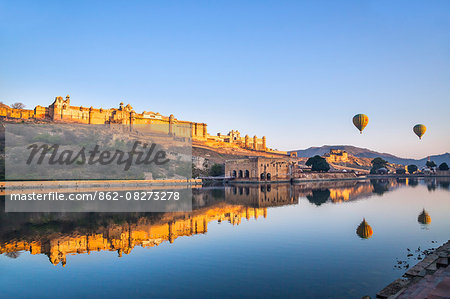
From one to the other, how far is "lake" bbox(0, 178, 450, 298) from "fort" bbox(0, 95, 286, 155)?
56.1 metres

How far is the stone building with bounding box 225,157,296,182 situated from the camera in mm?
51625

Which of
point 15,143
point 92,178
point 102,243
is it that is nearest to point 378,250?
point 102,243

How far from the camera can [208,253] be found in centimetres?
1049

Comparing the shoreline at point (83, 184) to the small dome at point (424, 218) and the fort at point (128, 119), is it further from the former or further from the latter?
the fort at point (128, 119)

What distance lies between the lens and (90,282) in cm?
789

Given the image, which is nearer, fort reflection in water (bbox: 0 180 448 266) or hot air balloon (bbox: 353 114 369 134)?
fort reflection in water (bbox: 0 180 448 266)

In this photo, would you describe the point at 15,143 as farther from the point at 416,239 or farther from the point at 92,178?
A: the point at 416,239

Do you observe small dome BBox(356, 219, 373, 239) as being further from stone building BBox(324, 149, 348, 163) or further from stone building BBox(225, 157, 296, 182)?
stone building BBox(324, 149, 348, 163)

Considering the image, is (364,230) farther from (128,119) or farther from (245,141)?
(245,141)

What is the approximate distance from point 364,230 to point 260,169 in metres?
37.3

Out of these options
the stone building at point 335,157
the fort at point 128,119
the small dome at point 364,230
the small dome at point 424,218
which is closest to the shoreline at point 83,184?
the small dome at point 364,230

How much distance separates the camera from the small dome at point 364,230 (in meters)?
13.3

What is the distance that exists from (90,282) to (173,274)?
2.01m

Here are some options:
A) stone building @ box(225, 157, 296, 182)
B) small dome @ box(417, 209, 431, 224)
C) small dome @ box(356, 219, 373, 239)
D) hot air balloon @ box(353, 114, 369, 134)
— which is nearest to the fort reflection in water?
small dome @ box(356, 219, 373, 239)
